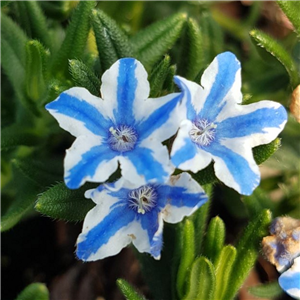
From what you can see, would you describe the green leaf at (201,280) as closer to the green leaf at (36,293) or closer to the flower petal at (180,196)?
the flower petal at (180,196)

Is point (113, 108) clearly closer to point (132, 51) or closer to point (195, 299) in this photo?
point (132, 51)

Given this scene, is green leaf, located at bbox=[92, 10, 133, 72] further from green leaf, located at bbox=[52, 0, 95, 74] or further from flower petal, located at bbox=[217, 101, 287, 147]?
flower petal, located at bbox=[217, 101, 287, 147]

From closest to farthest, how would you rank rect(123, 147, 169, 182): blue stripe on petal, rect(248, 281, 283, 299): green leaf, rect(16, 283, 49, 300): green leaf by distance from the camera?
rect(123, 147, 169, 182): blue stripe on petal, rect(16, 283, 49, 300): green leaf, rect(248, 281, 283, 299): green leaf

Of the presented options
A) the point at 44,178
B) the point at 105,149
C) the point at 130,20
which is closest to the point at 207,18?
the point at 130,20

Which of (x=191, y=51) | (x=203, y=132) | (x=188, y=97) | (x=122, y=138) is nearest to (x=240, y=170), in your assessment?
(x=203, y=132)

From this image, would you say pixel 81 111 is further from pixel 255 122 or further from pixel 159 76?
pixel 255 122

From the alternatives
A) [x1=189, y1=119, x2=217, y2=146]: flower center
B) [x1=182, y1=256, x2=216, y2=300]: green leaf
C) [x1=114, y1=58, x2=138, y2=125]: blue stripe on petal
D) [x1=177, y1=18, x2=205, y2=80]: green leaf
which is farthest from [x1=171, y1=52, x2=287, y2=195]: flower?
[x1=177, y1=18, x2=205, y2=80]: green leaf
